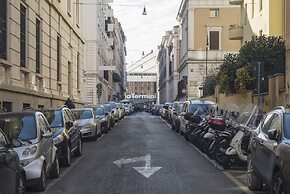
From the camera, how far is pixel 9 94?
2184cm

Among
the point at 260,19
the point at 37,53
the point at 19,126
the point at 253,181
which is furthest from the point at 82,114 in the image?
the point at 260,19

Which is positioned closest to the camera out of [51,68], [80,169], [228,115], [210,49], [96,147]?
[80,169]

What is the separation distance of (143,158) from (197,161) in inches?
64.0

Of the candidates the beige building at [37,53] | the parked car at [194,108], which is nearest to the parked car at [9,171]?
the beige building at [37,53]

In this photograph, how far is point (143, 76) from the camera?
6895 inches

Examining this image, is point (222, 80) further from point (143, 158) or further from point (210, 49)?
point (210, 49)

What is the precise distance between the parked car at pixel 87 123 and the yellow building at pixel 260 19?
14.4 meters

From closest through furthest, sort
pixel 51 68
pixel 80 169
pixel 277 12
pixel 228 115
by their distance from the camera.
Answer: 1. pixel 80 169
2. pixel 228 115
3. pixel 51 68
4. pixel 277 12

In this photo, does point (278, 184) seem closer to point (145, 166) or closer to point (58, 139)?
point (145, 166)

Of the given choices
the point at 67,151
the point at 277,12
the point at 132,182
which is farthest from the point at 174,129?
the point at 132,182

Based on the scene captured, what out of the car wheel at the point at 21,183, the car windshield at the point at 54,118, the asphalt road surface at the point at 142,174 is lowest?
the asphalt road surface at the point at 142,174

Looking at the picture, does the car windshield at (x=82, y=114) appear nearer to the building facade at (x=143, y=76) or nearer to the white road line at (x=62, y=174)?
the white road line at (x=62, y=174)

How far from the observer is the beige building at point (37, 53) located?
2211 centimetres

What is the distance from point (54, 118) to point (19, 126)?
14.7ft
